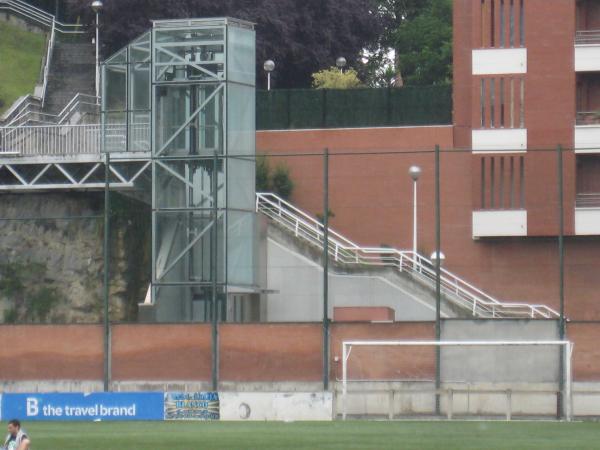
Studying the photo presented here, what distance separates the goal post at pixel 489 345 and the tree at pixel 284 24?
32243 millimetres

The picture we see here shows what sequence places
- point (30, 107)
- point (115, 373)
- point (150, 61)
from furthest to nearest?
point (30, 107), point (150, 61), point (115, 373)

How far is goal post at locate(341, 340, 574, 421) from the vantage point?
158 feet

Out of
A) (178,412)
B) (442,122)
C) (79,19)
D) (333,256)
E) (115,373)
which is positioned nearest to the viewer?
(178,412)

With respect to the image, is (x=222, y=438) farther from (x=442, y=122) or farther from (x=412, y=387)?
(x=442, y=122)

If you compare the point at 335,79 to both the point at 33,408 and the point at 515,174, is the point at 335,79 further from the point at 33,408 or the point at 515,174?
the point at 33,408

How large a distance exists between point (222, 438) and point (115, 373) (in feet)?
40.7

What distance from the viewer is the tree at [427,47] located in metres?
90.9

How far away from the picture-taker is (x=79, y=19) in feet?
291

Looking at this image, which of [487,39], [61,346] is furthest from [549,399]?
[487,39]

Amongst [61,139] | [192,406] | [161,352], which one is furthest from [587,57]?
[192,406]

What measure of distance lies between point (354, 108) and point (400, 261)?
1039cm

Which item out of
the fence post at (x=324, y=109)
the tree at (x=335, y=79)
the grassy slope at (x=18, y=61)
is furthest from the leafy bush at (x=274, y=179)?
the grassy slope at (x=18, y=61)

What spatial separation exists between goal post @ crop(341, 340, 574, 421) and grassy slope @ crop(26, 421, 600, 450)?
6.07ft

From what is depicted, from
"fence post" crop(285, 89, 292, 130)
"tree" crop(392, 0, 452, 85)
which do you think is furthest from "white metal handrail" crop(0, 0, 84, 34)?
"fence post" crop(285, 89, 292, 130)
